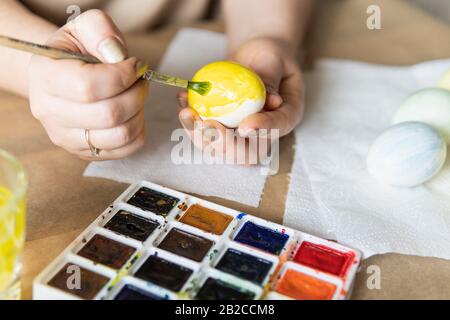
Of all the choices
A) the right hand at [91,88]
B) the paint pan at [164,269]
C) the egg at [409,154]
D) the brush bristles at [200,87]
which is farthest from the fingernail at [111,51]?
the egg at [409,154]

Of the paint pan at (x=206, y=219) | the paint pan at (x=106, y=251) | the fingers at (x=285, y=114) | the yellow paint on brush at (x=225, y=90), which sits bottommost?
the paint pan at (x=206, y=219)

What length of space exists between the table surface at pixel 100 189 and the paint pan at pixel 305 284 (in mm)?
35

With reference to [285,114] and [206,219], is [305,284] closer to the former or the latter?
[206,219]

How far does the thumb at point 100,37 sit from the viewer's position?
24.7 inches

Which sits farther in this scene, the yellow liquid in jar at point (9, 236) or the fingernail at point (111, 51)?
the fingernail at point (111, 51)

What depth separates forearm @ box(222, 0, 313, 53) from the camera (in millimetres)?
989

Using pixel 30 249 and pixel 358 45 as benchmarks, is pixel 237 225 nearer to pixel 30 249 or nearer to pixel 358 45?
pixel 30 249

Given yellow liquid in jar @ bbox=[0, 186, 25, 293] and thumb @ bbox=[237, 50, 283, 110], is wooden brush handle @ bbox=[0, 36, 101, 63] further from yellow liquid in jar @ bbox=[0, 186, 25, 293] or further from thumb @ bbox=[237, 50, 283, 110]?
thumb @ bbox=[237, 50, 283, 110]

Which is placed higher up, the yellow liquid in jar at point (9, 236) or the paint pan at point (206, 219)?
the yellow liquid in jar at point (9, 236)

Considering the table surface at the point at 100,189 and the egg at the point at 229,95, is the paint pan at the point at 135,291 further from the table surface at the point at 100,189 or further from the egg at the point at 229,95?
the egg at the point at 229,95

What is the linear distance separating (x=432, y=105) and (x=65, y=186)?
1.72 feet

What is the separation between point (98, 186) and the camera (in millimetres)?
725
